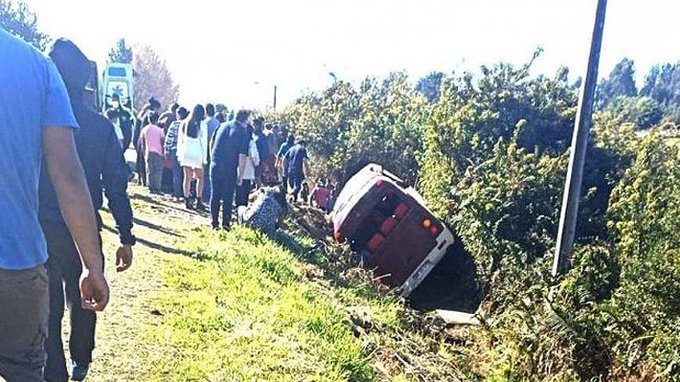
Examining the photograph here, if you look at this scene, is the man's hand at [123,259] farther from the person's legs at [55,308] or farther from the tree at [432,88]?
the tree at [432,88]

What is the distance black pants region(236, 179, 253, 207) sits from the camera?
10.6m

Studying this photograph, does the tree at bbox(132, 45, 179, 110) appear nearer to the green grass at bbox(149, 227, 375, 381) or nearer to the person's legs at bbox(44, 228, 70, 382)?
the green grass at bbox(149, 227, 375, 381)

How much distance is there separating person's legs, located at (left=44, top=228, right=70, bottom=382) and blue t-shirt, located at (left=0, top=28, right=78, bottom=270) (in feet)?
4.31

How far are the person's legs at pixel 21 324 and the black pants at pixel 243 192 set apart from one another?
8327mm

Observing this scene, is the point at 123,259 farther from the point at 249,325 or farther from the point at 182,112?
the point at 182,112

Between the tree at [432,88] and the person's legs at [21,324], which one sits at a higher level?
the tree at [432,88]

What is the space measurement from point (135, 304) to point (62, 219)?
219 cm

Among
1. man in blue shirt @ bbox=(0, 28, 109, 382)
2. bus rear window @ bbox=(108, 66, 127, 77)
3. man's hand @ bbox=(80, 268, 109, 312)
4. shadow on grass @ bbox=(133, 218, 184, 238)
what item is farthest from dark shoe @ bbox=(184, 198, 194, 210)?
bus rear window @ bbox=(108, 66, 127, 77)

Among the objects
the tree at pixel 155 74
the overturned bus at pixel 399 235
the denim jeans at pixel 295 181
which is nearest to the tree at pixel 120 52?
the tree at pixel 155 74

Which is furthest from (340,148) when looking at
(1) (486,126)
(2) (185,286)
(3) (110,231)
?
(2) (185,286)

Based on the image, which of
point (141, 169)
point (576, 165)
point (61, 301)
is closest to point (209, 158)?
point (576, 165)

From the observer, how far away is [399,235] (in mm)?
9734

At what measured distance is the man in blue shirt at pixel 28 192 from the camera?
2064 mm

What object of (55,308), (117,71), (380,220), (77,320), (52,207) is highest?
(117,71)
